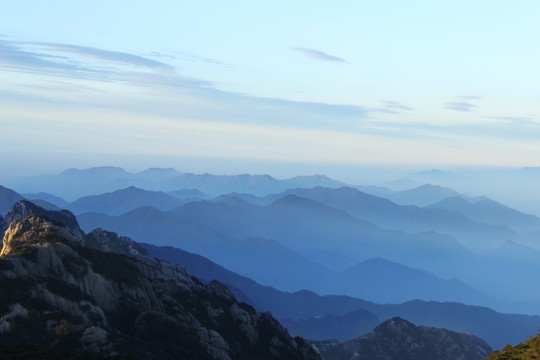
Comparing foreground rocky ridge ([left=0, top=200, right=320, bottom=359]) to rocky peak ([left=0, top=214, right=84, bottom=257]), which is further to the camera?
rocky peak ([left=0, top=214, right=84, bottom=257])

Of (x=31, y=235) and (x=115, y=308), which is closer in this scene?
(x=115, y=308)

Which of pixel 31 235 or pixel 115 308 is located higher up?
pixel 31 235

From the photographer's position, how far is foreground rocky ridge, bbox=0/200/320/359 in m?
94.4

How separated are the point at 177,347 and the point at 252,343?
3541cm

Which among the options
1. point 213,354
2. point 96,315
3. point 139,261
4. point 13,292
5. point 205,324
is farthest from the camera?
point 139,261

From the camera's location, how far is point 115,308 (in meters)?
119

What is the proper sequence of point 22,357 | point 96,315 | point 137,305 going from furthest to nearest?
point 137,305 < point 96,315 < point 22,357

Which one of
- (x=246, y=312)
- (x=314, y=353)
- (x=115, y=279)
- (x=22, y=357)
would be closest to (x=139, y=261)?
(x=115, y=279)

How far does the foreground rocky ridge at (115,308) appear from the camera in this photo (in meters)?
94.4

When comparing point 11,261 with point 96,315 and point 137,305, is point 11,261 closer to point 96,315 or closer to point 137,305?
point 96,315

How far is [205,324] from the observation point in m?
135

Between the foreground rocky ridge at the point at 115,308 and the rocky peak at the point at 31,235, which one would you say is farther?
the rocky peak at the point at 31,235

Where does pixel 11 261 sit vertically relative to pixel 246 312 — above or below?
above

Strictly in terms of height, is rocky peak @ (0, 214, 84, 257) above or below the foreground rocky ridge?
above
